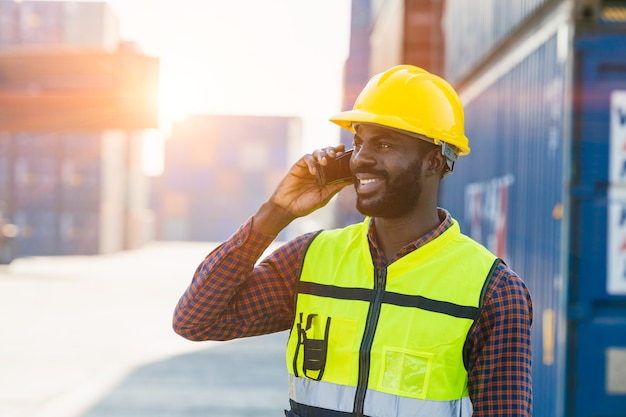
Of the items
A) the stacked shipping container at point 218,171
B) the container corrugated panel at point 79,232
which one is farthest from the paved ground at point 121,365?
the stacked shipping container at point 218,171

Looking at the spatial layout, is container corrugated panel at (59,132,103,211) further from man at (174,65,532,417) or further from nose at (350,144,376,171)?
nose at (350,144,376,171)

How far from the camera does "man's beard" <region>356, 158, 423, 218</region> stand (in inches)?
87.1

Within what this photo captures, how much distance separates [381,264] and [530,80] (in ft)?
15.3

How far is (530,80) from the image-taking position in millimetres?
6492

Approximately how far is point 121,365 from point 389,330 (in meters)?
8.60

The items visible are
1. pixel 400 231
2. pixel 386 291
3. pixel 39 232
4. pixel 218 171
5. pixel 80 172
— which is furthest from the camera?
pixel 218 171

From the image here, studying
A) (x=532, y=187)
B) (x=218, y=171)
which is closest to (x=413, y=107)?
(x=532, y=187)

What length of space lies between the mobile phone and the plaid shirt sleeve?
192 millimetres

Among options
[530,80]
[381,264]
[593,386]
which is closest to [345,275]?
[381,264]

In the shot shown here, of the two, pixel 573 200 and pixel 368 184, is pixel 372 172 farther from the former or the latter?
pixel 573 200

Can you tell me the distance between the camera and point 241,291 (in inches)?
93.4

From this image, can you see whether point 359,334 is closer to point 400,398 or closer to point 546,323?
point 400,398

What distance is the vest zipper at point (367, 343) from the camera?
6.86ft

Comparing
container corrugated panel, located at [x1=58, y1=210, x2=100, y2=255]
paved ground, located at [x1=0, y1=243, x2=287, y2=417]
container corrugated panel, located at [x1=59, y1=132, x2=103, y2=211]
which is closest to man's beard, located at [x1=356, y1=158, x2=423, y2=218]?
paved ground, located at [x1=0, y1=243, x2=287, y2=417]
